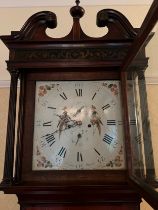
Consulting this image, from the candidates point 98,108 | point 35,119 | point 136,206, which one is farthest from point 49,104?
point 136,206

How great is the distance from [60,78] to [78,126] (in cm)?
19

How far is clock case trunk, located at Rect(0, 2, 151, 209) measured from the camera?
83 centimetres

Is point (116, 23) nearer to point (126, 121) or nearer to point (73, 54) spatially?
point (73, 54)

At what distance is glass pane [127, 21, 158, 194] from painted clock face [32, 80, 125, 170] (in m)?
0.09

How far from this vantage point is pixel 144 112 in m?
0.76

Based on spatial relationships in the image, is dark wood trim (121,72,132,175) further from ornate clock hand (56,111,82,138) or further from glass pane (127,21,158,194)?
ornate clock hand (56,111,82,138)

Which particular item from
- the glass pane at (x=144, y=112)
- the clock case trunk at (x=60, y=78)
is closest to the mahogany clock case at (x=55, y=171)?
the clock case trunk at (x=60, y=78)

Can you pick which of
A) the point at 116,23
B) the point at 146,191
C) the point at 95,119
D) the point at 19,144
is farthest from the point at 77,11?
the point at 146,191

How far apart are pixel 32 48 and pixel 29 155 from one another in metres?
0.37

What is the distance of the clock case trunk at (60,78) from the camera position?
0.83 metres

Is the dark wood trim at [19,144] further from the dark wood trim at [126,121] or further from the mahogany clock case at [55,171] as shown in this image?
the dark wood trim at [126,121]

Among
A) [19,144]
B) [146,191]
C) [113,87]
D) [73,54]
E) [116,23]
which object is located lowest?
[146,191]

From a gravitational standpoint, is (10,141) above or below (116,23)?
below

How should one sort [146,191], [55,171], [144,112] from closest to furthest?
1. [146,191]
2. [144,112]
3. [55,171]
